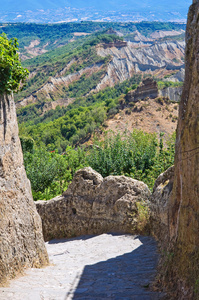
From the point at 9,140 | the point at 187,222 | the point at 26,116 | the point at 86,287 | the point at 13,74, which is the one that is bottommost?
the point at 26,116

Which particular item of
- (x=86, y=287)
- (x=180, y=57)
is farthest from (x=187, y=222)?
(x=180, y=57)

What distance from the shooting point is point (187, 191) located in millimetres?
4504

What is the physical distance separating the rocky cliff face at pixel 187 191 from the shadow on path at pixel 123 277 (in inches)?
18.2

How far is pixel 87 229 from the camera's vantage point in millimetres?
10078

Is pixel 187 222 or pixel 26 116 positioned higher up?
pixel 187 222

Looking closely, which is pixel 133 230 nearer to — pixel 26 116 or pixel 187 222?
pixel 187 222

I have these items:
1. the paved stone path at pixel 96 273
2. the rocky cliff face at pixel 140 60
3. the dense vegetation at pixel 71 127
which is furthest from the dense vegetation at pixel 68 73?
the paved stone path at pixel 96 273

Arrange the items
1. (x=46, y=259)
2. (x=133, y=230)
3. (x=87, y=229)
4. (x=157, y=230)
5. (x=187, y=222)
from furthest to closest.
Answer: (x=87, y=229)
(x=133, y=230)
(x=157, y=230)
(x=46, y=259)
(x=187, y=222)

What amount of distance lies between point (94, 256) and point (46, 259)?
3.78 feet

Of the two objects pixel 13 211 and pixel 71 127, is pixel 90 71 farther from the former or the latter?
pixel 13 211

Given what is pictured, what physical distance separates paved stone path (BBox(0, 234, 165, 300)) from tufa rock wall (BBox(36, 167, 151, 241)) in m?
0.60

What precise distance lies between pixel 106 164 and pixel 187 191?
36.4 ft

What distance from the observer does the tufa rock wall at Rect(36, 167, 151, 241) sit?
29.7 ft

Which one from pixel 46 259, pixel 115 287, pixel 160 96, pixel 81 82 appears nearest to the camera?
pixel 115 287
